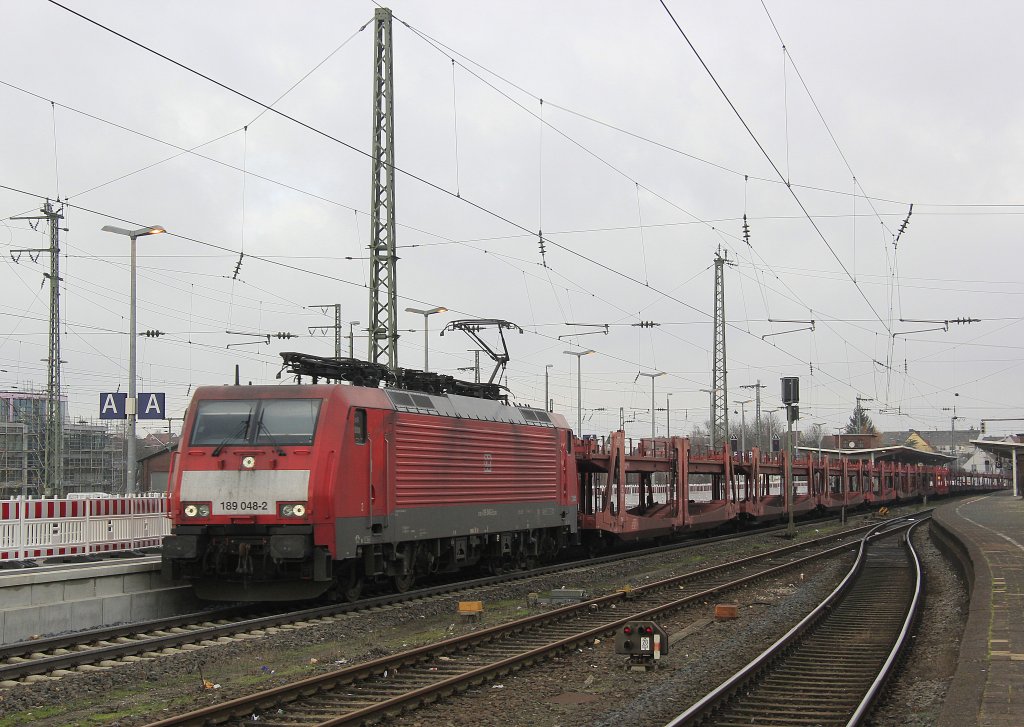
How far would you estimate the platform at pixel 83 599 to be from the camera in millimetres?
13830

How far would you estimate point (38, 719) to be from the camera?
9438 mm

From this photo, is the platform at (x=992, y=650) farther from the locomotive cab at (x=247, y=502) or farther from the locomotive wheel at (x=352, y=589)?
the locomotive wheel at (x=352, y=589)

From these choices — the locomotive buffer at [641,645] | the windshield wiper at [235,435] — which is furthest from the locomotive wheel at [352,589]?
the locomotive buffer at [641,645]

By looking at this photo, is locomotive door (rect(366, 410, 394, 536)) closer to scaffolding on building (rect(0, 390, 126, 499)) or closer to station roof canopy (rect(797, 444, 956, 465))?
scaffolding on building (rect(0, 390, 126, 499))

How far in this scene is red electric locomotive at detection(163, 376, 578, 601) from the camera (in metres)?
15.6

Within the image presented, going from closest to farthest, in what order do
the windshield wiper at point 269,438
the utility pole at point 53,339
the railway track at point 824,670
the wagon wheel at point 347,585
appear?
the railway track at point 824,670 → the windshield wiper at point 269,438 → the wagon wheel at point 347,585 → the utility pole at point 53,339

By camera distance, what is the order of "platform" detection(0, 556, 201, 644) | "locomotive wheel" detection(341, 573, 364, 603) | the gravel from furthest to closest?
"locomotive wheel" detection(341, 573, 364, 603) < "platform" detection(0, 556, 201, 644) < the gravel

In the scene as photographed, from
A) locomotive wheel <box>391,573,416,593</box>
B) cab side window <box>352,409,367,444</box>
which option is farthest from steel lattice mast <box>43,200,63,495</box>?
cab side window <box>352,409,367,444</box>

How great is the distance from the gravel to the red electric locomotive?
1161mm

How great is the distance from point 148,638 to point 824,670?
8293mm

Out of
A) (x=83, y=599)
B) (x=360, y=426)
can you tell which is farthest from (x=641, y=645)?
(x=83, y=599)

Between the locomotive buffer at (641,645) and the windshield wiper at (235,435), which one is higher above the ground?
the windshield wiper at (235,435)

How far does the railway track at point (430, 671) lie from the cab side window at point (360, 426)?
382 cm

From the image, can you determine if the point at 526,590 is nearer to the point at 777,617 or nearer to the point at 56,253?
the point at 777,617
